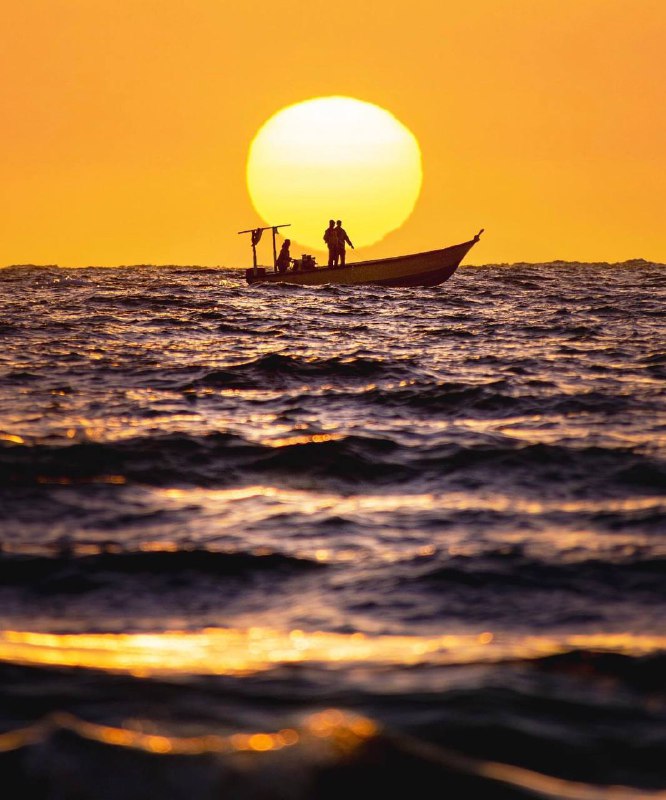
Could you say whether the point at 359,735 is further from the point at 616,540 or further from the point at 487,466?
the point at 487,466

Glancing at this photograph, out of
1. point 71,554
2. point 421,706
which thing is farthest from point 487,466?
point 421,706

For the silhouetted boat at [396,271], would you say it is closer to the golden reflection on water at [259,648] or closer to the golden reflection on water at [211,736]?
the golden reflection on water at [259,648]

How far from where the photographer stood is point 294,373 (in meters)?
14.3

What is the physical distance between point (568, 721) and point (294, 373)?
11388 millimetres

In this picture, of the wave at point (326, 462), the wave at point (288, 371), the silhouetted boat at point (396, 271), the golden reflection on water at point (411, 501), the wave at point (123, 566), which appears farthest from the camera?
the silhouetted boat at point (396, 271)

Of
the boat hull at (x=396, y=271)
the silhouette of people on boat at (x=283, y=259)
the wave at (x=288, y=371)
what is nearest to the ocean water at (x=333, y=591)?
the wave at (x=288, y=371)

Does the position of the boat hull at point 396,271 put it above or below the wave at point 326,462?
above

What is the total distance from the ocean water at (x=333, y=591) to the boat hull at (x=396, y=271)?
27.2 m

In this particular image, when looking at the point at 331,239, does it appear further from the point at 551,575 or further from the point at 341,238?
the point at 551,575

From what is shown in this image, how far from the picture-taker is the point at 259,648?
12.7ft

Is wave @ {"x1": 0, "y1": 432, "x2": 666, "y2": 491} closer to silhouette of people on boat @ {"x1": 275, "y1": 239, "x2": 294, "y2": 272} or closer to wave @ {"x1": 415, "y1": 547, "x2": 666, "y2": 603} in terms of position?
wave @ {"x1": 415, "y1": 547, "x2": 666, "y2": 603}

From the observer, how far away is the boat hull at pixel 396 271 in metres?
39.2

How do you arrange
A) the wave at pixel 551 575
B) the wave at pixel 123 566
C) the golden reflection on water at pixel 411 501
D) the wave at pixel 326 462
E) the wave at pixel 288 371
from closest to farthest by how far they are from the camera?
1. the wave at pixel 551 575
2. the wave at pixel 123 566
3. the golden reflection on water at pixel 411 501
4. the wave at pixel 326 462
5. the wave at pixel 288 371

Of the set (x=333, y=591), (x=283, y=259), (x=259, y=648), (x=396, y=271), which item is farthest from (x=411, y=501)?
(x=283, y=259)
